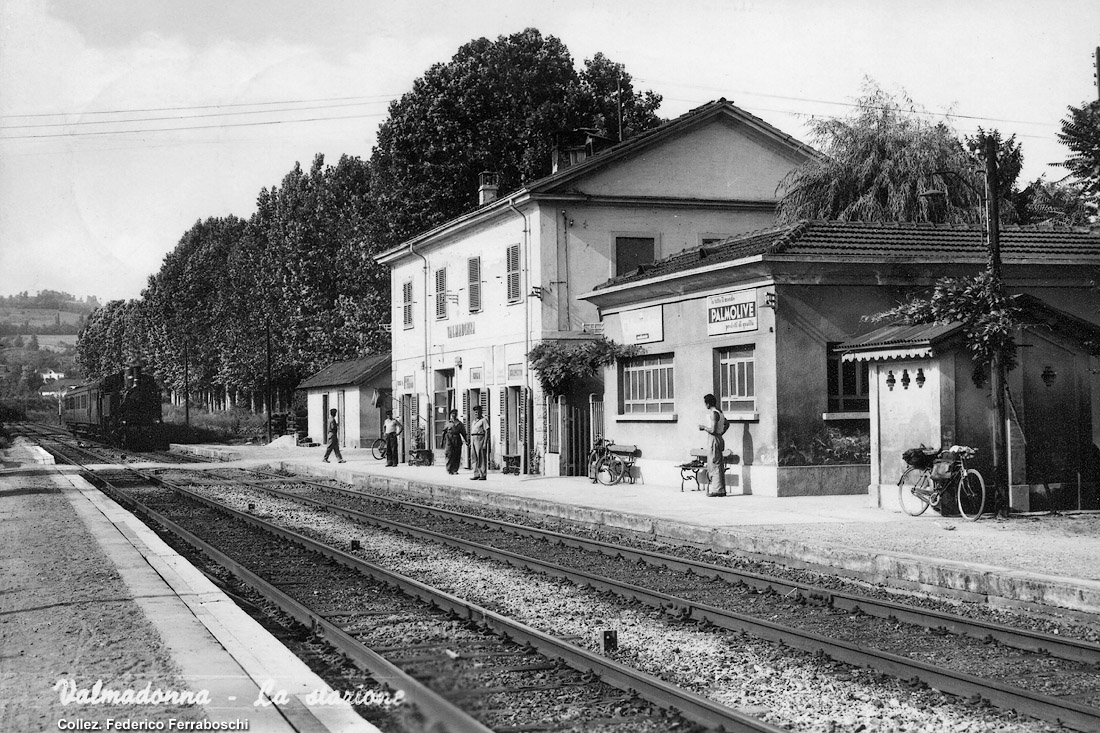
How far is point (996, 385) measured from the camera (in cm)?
1502

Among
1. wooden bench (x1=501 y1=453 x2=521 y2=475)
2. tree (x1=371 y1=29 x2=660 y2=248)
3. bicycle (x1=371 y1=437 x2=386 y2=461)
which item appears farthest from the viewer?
tree (x1=371 y1=29 x2=660 y2=248)

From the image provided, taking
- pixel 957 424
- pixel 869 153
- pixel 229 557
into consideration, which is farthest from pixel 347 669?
pixel 869 153

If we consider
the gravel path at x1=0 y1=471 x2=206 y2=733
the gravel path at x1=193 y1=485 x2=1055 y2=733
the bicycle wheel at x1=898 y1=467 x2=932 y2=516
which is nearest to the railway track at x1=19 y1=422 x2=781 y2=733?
the gravel path at x1=193 y1=485 x2=1055 y2=733

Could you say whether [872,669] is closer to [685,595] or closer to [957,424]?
[685,595]

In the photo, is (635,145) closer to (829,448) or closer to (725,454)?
(725,454)

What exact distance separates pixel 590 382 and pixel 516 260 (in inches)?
152

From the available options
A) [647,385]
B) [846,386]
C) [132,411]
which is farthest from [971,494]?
[132,411]

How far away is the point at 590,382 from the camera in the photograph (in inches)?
1004

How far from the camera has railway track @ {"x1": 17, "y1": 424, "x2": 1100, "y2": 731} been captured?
6.71 metres

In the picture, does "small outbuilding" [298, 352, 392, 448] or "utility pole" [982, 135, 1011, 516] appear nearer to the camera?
"utility pole" [982, 135, 1011, 516]

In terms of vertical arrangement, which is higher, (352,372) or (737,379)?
(352,372)

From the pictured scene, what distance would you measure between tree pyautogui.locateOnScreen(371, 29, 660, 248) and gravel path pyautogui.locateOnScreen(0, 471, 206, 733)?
1250 inches

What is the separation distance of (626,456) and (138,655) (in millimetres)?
16497

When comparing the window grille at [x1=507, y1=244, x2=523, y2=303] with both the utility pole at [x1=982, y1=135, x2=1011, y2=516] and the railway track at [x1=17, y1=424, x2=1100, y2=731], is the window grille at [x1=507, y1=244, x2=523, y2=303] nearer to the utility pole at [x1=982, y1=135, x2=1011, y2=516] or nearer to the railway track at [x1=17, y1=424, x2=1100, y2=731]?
the railway track at [x1=17, y1=424, x2=1100, y2=731]
